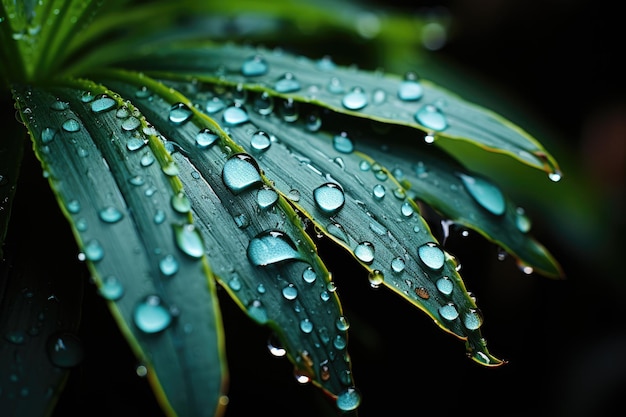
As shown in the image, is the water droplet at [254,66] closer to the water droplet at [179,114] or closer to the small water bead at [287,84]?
the small water bead at [287,84]

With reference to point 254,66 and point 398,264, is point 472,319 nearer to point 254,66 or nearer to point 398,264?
point 398,264

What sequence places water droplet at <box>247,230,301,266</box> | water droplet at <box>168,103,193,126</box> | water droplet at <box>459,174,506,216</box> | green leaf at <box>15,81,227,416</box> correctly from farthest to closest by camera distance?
1. water droplet at <box>459,174,506,216</box>
2. water droplet at <box>168,103,193,126</box>
3. water droplet at <box>247,230,301,266</box>
4. green leaf at <box>15,81,227,416</box>

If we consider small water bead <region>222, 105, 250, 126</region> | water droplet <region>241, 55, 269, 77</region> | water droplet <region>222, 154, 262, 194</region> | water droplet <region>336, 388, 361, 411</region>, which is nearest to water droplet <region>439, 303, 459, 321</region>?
water droplet <region>336, 388, 361, 411</region>

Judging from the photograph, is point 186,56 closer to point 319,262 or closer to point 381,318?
point 319,262

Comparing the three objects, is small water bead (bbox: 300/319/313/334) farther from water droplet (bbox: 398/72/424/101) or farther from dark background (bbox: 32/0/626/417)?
water droplet (bbox: 398/72/424/101)

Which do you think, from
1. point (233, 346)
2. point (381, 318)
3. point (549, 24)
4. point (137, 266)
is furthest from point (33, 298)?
point (549, 24)

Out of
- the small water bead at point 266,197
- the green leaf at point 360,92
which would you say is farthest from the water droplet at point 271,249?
the green leaf at point 360,92
